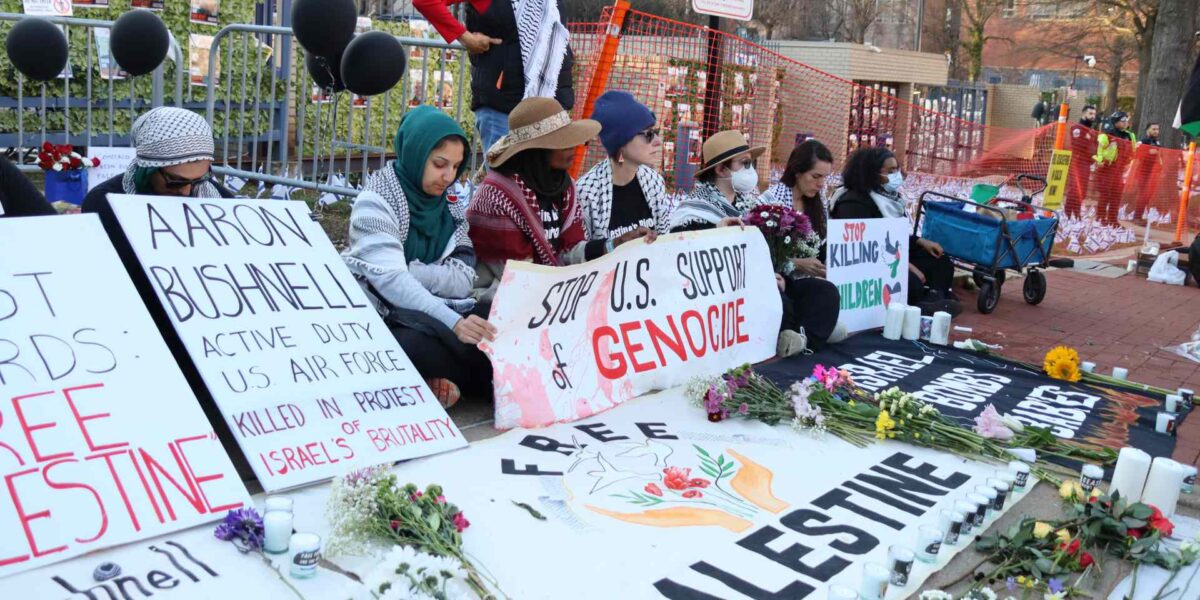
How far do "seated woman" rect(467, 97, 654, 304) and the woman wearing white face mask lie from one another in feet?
3.47

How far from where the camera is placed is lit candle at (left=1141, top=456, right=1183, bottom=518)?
380 cm

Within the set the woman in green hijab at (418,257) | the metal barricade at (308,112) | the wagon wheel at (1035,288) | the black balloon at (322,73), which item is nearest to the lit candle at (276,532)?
the woman in green hijab at (418,257)

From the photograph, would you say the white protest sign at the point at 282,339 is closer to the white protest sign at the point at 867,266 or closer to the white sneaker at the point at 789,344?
the white sneaker at the point at 789,344

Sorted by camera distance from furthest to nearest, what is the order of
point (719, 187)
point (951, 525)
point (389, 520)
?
point (719, 187) → point (951, 525) → point (389, 520)

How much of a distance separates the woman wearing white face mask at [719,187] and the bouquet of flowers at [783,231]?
0.13 meters

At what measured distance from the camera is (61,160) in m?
6.52

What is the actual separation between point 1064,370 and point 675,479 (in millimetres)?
3233

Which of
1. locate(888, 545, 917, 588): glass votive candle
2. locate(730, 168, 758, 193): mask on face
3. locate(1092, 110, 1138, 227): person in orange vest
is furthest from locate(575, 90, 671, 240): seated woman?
locate(1092, 110, 1138, 227): person in orange vest

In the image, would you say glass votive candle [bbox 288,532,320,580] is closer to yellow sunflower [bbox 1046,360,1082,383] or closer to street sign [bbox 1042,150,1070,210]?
yellow sunflower [bbox 1046,360,1082,383]

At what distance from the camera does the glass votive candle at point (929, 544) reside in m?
3.25

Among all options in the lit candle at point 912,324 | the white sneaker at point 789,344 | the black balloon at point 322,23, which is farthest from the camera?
the lit candle at point 912,324

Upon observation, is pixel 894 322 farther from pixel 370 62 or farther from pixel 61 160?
pixel 61 160

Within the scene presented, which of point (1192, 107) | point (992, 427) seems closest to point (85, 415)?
point (992, 427)

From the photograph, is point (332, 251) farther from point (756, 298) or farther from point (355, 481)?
point (756, 298)
